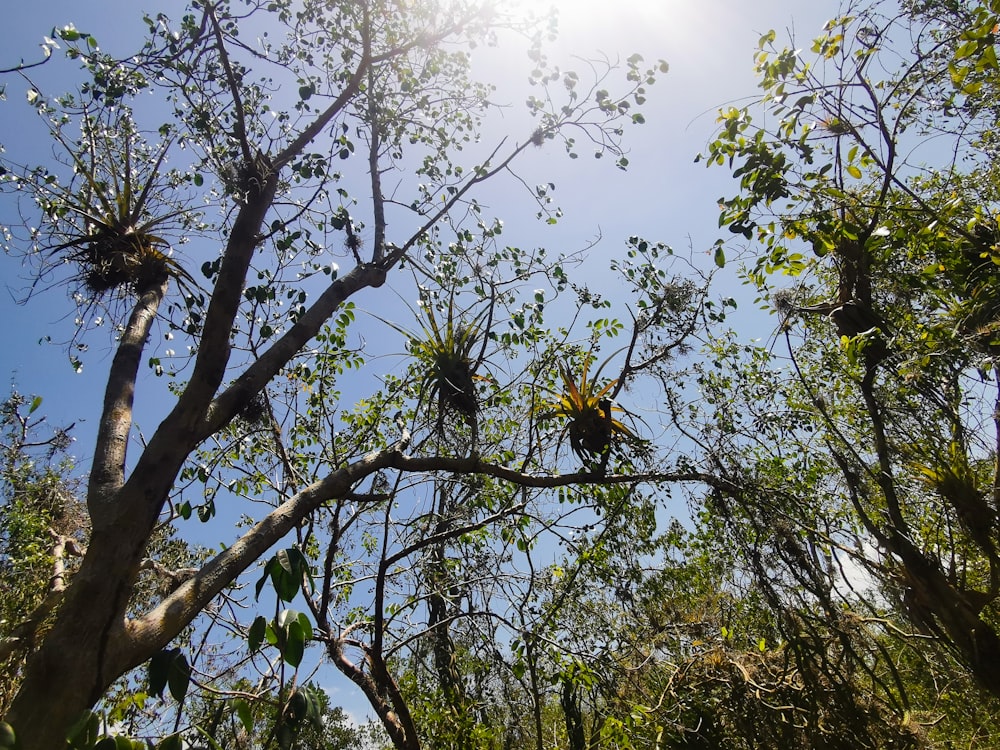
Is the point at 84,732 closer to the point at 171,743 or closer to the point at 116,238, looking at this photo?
the point at 171,743

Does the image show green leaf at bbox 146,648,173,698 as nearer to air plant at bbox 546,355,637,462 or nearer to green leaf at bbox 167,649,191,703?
green leaf at bbox 167,649,191,703

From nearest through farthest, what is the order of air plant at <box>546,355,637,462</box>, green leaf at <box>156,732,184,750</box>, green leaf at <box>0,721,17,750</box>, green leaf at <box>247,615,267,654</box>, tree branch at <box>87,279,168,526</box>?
green leaf at <box>0,721,17,750</box>, green leaf at <box>156,732,184,750</box>, green leaf at <box>247,615,267,654</box>, tree branch at <box>87,279,168,526</box>, air plant at <box>546,355,637,462</box>

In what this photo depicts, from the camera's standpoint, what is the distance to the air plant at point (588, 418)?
3.84 metres

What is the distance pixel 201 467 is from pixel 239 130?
236 cm

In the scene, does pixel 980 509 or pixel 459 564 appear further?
pixel 459 564

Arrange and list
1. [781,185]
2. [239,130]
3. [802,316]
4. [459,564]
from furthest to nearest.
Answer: [459,564] → [802,316] → [239,130] → [781,185]

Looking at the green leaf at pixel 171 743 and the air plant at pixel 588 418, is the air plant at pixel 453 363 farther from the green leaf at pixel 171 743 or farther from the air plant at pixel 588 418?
the green leaf at pixel 171 743

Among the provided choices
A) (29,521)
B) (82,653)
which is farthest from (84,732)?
(29,521)

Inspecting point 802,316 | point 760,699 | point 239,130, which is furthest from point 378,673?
point 802,316

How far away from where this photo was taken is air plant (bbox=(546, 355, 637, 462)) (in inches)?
151

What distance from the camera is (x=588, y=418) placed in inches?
151

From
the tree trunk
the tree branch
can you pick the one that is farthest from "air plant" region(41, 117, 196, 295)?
the tree trunk

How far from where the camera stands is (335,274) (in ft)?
13.5

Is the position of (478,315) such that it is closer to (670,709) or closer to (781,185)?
(781,185)
